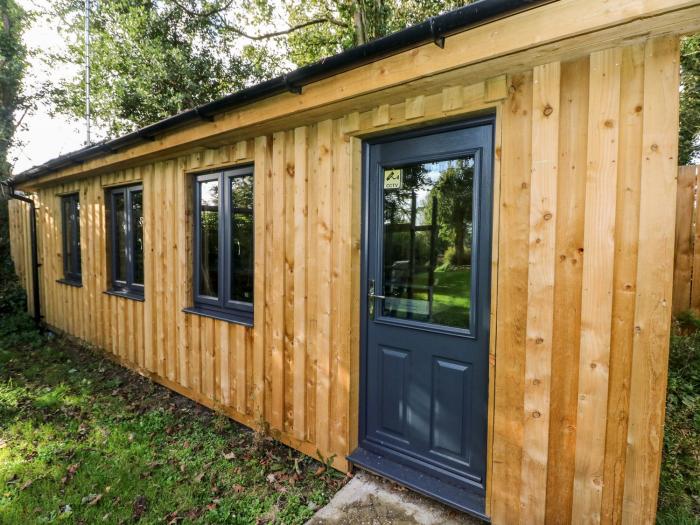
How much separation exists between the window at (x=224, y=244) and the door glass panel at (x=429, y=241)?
1.47 m

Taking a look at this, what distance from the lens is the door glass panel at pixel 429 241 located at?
2199mm

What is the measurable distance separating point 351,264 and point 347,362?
72 centimetres

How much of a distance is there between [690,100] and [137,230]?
967cm

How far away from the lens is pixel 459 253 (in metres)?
2.21

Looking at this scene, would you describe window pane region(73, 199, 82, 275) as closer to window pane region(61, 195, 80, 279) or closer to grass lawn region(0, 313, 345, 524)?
window pane region(61, 195, 80, 279)

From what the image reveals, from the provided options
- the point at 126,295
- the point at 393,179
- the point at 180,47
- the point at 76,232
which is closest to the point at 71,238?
the point at 76,232

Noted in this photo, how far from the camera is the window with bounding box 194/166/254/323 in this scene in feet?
10.9

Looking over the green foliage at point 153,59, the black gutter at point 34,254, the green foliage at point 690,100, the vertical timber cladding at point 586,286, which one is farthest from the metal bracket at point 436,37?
the green foliage at point 153,59

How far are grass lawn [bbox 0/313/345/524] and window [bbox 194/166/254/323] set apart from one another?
44.0 inches

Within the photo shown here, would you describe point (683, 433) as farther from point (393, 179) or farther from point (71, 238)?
point (71, 238)

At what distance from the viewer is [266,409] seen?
10.1 feet

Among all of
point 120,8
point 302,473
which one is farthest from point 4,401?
point 120,8

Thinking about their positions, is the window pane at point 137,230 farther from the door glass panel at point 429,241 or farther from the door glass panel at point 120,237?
the door glass panel at point 429,241

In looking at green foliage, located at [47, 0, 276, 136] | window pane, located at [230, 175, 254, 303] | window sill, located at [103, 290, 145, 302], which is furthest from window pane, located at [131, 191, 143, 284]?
green foliage, located at [47, 0, 276, 136]
